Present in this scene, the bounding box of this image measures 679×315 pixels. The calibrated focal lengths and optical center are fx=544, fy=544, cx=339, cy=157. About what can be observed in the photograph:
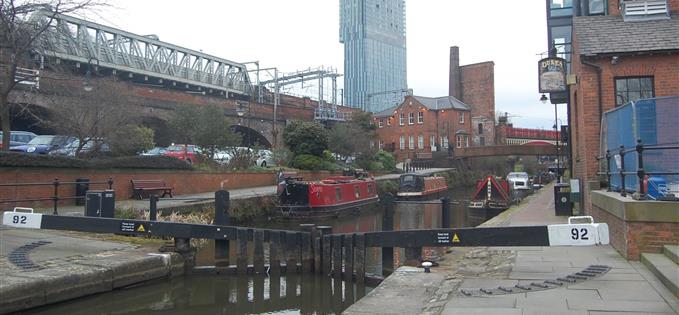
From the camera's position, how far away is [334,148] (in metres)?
43.3

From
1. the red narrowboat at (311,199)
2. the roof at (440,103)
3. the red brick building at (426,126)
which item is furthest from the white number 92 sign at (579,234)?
the roof at (440,103)

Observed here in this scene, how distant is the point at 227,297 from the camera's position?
9.48 meters

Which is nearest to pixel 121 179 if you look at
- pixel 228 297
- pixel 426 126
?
pixel 228 297

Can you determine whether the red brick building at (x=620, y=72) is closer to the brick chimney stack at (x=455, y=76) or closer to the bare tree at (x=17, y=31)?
the bare tree at (x=17, y=31)

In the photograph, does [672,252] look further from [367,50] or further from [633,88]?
[367,50]

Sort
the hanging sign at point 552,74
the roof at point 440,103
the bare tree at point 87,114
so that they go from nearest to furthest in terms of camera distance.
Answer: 1. the hanging sign at point 552,74
2. the bare tree at point 87,114
3. the roof at point 440,103

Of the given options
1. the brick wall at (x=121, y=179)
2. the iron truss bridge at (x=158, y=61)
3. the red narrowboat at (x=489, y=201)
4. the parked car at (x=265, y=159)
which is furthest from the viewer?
the iron truss bridge at (x=158, y=61)

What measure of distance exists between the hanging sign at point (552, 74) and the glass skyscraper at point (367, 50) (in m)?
84.8

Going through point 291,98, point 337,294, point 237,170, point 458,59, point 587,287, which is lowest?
point 337,294

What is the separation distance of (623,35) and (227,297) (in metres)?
11.6

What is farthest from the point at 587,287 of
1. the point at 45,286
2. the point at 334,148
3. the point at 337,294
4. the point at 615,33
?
the point at 334,148

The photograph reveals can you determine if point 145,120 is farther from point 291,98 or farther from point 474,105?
point 474,105

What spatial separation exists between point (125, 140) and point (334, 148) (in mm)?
22498

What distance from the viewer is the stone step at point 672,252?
662 cm
